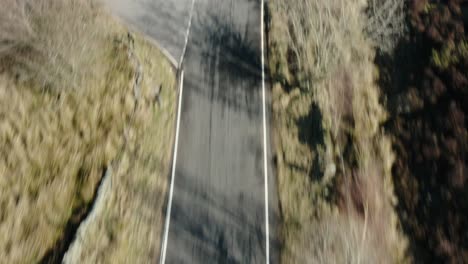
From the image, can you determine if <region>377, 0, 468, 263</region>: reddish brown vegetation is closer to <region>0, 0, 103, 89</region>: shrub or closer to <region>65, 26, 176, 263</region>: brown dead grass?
<region>65, 26, 176, 263</region>: brown dead grass

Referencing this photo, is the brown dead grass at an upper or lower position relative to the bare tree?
lower

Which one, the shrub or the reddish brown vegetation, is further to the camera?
the reddish brown vegetation

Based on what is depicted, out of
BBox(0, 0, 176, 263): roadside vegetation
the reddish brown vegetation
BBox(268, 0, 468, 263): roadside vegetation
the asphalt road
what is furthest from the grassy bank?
BBox(0, 0, 176, 263): roadside vegetation

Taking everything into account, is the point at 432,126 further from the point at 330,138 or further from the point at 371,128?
the point at 330,138

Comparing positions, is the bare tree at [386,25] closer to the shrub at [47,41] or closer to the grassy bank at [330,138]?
the grassy bank at [330,138]

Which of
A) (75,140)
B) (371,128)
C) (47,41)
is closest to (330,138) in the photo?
(371,128)

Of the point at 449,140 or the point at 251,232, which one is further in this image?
the point at 449,140

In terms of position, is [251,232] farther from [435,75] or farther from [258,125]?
[435,75]

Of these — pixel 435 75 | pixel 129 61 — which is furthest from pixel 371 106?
pixel 129 61
